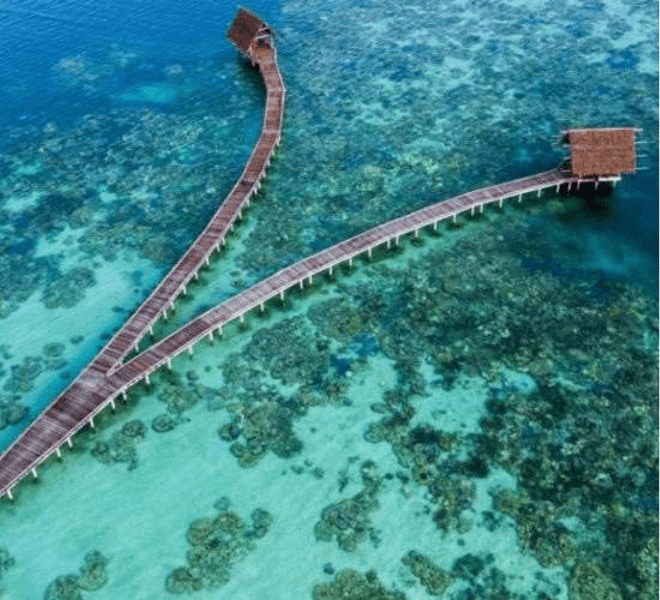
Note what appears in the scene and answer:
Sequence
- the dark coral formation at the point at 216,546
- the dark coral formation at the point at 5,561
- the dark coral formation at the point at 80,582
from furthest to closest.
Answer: the dark coral formation at the point at 5,561 < the dark coral formation at the point at 216,546 < the dark coral formation at the point at 80,582

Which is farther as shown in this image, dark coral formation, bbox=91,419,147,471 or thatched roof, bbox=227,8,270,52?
thatched roof, bbox=227,8,270,52

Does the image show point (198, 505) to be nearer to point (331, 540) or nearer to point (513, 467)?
point (331, 540)

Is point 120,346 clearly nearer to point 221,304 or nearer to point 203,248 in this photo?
point 221,304

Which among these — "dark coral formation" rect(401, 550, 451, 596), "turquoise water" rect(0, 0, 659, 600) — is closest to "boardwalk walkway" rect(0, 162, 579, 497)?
"turquoise water" rect(0, 0, 659, 600)

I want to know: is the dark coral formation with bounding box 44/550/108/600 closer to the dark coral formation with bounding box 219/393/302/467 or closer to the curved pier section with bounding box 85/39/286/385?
the dark coral formation with bounding box 219/393/302/467

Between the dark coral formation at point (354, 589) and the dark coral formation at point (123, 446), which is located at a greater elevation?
the dark coral formation at point (123, 446)

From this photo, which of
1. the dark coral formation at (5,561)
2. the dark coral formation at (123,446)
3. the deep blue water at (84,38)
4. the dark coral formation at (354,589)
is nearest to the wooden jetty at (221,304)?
the dark coral formation at (123,446)

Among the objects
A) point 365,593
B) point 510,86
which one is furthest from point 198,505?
point 510,86

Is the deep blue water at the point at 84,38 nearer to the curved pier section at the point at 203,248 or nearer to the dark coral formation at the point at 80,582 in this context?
the curved pier section at the point at 203,248
